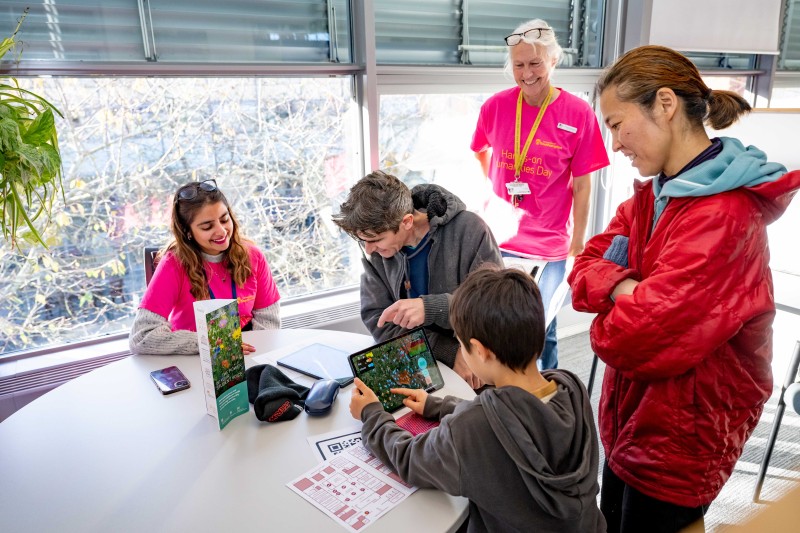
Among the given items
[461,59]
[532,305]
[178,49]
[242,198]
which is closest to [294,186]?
[242,198]

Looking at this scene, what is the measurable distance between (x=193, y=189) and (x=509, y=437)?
154cm

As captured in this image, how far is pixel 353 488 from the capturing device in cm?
112

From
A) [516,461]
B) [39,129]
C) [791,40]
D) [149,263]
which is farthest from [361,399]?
[791,40]

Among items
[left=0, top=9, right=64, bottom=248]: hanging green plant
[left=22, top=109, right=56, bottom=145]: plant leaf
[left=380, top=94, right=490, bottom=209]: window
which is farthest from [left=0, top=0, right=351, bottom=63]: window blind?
[left=22, top=109, right=56, bottom=145]: plant leaf

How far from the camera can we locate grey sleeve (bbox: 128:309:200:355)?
5.78ft

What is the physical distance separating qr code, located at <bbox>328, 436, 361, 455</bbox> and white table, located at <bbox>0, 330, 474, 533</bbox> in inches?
2.0

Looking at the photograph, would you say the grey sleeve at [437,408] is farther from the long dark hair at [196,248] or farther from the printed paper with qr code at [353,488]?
the long dark hair at [196,248]

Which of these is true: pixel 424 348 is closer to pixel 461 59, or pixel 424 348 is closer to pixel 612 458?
pixel 612 458

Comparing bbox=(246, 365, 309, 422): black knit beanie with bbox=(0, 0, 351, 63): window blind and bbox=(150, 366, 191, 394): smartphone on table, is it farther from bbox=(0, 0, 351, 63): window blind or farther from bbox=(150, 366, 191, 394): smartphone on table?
bbox=(0, 0, 351, 63): window blind

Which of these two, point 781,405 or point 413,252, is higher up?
point 413,252

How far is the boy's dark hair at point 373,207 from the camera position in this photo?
1.66m

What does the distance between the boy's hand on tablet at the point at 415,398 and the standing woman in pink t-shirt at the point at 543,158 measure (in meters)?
1.37

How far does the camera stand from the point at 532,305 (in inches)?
44.2

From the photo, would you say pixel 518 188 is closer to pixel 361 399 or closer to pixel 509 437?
pixel 361 399
